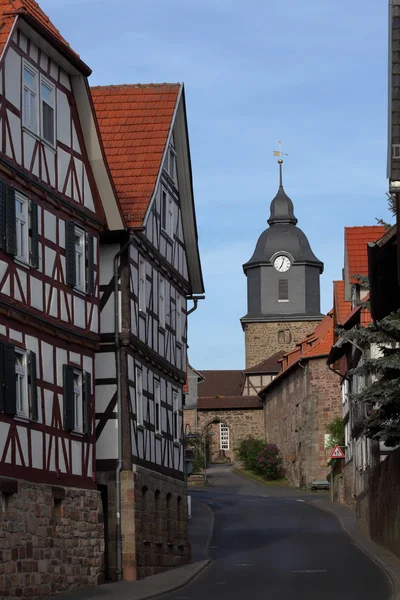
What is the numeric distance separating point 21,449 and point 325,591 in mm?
6097

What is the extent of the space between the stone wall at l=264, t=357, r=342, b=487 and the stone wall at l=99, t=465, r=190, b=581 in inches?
1436

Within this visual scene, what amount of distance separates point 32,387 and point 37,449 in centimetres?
104

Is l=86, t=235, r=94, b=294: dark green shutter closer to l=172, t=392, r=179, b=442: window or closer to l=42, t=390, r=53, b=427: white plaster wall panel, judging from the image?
l=42, t=390, r=53, b=427: white plaster wall panel

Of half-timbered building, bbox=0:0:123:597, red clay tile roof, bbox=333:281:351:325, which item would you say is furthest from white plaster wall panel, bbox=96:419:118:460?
red clay tile roof, bbox=333:281:351:325

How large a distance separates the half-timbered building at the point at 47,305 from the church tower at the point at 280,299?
7534cm

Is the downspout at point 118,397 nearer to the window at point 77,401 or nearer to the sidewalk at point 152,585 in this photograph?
the sidewalk at point 152,585

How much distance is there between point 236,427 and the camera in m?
97.2

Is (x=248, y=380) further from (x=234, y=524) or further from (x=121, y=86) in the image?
(x=121, y=86)

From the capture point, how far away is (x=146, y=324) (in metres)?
29.6

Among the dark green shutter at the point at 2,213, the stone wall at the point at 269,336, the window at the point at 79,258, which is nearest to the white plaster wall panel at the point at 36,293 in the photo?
the window at the point at 79,258

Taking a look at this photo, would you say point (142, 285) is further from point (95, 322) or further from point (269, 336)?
point (269, 336)

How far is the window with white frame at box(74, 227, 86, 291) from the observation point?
25.4 meters

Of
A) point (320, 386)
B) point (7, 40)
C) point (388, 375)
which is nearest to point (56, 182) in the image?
point (7, 40)

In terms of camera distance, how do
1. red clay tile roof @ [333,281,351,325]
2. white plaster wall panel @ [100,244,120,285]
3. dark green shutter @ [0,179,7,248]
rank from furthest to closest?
red clay tile roof @ [333,281,351,325] → white plaster wall panel @ [100,244,120,285] → dark green shutter @ [0,179,7,248]
